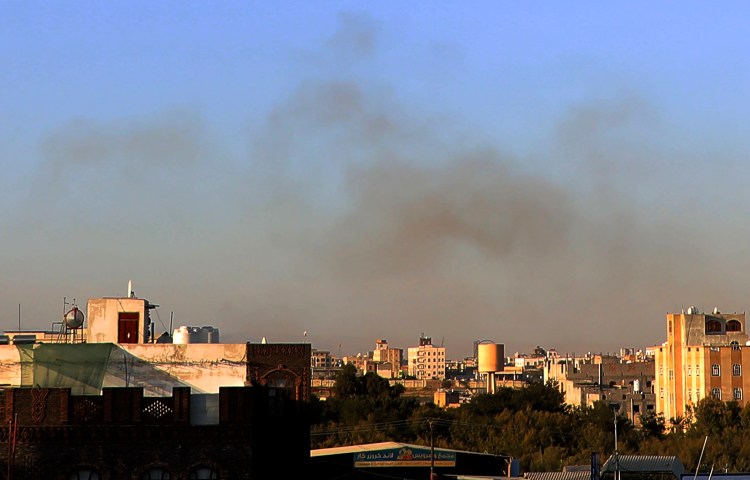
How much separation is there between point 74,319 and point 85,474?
53.1 ft

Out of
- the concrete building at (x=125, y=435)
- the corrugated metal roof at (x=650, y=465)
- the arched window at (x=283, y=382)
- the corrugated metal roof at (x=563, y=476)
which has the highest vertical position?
the arched window at (x=283, y=382)

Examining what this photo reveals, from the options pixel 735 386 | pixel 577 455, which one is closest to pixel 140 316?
pixel 577 455

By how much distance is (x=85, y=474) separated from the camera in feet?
134

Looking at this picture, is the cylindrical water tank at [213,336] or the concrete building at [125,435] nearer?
the concrete building at [125,435]

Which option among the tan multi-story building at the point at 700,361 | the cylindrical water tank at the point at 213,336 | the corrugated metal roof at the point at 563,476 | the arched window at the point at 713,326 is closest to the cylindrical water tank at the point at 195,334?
the cylindrical water tank at the point at 213,336

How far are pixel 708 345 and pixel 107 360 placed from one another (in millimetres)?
133881

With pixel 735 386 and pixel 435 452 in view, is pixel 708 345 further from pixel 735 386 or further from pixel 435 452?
pixel 435 452

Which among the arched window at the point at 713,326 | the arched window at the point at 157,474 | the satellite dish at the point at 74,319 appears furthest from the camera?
the arched window at the point at 713,326

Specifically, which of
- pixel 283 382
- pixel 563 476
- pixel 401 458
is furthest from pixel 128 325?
pixel 563 476

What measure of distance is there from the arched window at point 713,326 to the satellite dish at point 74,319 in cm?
13164

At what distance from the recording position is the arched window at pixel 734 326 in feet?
588

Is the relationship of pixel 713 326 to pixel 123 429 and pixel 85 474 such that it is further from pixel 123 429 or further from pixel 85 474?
pixel 85 474

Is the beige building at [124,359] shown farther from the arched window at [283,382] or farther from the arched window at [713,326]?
the arched window at [713,326]

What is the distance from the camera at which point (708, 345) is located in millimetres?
174125
